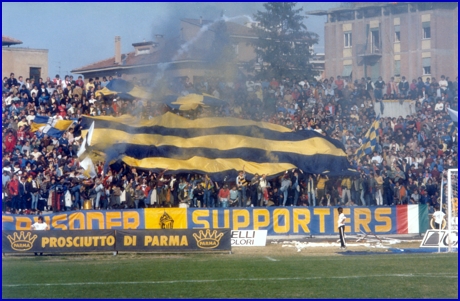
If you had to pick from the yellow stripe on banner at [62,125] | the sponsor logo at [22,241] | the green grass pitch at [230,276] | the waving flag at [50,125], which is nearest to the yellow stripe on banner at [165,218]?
the green grass pitch at [230,276]

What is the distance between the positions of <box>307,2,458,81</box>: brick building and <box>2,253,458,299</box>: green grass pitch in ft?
59.6

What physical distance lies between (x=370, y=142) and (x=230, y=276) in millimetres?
14208

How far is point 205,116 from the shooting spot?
2955cm

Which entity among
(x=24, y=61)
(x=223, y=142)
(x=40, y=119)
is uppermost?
(x=24, y=61)

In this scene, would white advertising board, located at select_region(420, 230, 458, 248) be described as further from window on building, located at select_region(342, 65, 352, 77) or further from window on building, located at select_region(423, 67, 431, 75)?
window on building, located at select_region(342, 65, 352, 77)

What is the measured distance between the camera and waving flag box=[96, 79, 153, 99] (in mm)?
26484

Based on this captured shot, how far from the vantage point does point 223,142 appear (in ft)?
95.8

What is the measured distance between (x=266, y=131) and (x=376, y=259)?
1065cm

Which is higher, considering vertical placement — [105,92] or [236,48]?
[236,48]

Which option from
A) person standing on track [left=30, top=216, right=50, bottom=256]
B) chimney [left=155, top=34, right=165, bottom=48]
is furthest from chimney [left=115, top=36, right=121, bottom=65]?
person standing on track [left=30, top=216, right=50, bottom=256]

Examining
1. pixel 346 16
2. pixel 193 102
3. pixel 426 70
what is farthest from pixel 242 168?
pixel 426 70

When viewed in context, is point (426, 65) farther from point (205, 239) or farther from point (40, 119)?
point (205, 239)

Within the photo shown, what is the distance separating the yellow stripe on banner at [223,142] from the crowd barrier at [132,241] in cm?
616

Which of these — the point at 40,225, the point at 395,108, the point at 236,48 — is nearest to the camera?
the point at 40,225
